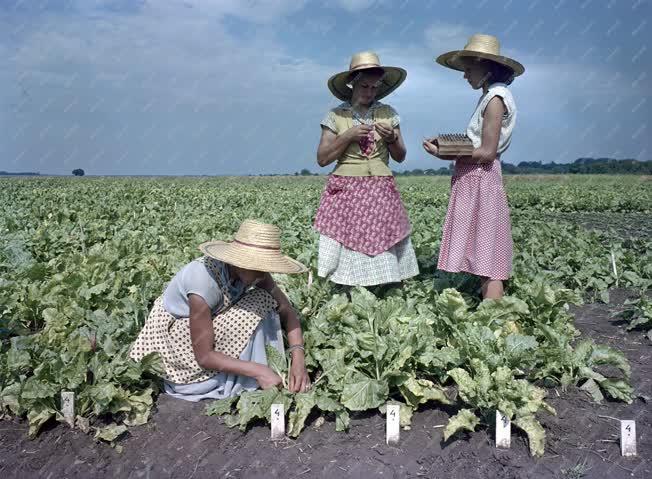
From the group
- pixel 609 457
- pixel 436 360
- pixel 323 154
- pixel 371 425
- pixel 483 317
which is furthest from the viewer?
pixel 323 154

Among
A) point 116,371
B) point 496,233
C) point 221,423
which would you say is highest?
point 496,233

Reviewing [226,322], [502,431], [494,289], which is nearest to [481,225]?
[494,289]

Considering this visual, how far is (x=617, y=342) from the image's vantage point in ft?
13.5

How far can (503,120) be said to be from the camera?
3.69m

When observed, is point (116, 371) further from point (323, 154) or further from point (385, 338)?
point (323, 154)

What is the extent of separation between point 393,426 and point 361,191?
65.1 inches

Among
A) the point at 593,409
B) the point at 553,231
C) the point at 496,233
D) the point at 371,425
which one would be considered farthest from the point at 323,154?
the point at 553,231

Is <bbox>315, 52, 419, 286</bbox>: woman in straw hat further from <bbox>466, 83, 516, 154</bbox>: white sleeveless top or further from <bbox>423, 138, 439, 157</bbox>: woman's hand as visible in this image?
<bbox>466, 83, 516, 154</bbox>: white sleeveless top

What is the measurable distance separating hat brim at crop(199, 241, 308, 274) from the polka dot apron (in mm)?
160

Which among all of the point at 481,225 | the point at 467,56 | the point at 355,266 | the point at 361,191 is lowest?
the point at 355,266

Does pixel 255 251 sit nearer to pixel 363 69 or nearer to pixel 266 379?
pixel 266 379

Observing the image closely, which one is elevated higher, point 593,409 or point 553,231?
point 553,231

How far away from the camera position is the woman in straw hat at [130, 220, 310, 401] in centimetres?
300

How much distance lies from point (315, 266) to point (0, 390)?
2.69m
